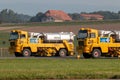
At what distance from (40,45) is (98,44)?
738cm

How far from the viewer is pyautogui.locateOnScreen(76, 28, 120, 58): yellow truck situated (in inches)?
1909

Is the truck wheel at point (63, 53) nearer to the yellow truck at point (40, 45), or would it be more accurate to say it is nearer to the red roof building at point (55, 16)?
the yellow truck at point (40, 45)

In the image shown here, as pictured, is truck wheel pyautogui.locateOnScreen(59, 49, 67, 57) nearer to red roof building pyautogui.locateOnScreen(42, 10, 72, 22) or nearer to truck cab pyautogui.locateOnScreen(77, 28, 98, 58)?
truck cab pyautogui.locateOnScreen(77, 28, 98, 58)

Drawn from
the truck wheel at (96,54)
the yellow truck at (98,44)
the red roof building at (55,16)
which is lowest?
the truck wheel at (96,54)

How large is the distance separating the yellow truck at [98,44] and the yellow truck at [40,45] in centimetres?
417

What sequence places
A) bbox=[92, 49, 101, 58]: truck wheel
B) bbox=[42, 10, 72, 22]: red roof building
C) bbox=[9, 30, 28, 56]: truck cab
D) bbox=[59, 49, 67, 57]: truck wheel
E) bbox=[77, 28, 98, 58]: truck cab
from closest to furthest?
1. bbox=[92, 49, 101, 58]: truck wheel
2. bbox=[77, 28, 98, 58]: truck cab
3. bbox=[9, 30, 28, 56]: truck cab
4. bbox=[59, 49, 67, 57]: truck wheel
5. bbox=[42, 10, 72, 22]: red roof building

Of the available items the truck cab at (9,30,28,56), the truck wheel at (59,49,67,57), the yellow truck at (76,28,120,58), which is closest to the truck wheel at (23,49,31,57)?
the truck cab at (9,30,28,56)

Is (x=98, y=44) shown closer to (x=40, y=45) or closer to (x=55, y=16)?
(x=40, y=45)

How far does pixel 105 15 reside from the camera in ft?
651

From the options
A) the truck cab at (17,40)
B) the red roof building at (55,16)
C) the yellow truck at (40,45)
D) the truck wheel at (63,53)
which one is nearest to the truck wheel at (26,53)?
the yellow truck at (40,45)

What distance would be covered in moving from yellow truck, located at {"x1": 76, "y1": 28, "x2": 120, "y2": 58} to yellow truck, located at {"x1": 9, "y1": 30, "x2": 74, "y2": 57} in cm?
417

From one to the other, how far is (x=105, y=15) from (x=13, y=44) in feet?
483

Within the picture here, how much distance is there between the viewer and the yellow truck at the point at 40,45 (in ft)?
174

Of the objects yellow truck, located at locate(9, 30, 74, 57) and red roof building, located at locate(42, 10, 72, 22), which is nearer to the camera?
yellow truck, located at locate(9, 30, 74, 57)
